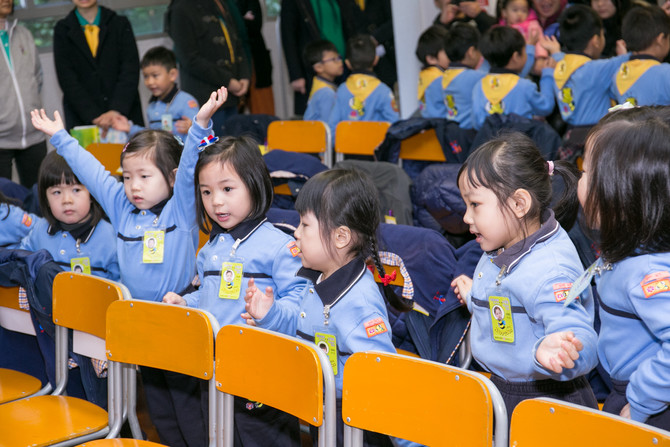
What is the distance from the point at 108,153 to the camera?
4676 millimetres

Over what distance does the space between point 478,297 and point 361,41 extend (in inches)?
174

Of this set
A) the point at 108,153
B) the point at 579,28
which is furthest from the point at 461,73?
the point at 108,153

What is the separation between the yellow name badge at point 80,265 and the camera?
118 inches

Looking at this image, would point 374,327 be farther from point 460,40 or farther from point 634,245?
point 460,40

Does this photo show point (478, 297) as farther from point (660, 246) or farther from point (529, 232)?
point (660, 246)

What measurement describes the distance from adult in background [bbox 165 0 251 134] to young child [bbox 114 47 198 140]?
0.40 metres

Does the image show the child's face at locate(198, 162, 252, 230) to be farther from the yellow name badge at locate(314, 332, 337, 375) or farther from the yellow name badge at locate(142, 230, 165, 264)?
the yellow name badge at locate(314, 332, 337, 375)

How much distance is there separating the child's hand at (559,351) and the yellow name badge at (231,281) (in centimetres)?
115

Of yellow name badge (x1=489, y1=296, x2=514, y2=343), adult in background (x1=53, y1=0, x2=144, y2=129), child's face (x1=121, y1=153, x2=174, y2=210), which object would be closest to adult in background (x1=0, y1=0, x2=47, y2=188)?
adult in background (x1=53, y1=0, x2=144, y2=129)

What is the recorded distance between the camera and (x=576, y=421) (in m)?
1.39

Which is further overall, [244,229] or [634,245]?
[244,229]

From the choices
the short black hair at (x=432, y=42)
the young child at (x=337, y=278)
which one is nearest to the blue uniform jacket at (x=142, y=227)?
the young child at (x=337, y=278)

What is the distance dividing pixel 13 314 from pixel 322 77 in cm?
384

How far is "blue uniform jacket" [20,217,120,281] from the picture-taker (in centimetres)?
307
